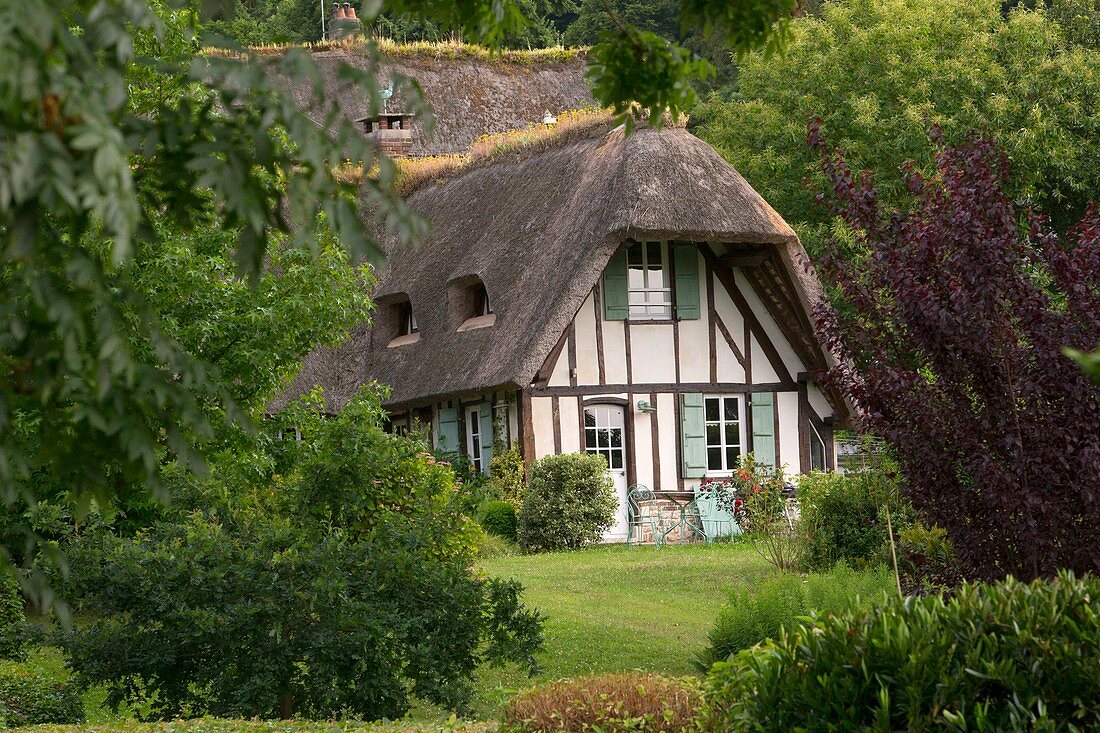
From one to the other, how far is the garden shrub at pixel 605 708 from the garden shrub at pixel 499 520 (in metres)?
14.7

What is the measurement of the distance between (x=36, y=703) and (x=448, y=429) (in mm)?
16306

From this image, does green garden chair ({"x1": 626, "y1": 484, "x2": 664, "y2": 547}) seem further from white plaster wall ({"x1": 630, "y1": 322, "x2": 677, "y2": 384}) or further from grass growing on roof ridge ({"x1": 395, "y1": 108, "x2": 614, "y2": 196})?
grass growing on roof ridge ({"x1": 395, "y1": 108, "x2": 614, "y2": 196})

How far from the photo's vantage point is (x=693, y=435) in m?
23.0

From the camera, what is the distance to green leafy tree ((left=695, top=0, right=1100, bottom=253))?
2877 cm

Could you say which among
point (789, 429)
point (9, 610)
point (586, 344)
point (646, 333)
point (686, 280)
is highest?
point (686, 280)

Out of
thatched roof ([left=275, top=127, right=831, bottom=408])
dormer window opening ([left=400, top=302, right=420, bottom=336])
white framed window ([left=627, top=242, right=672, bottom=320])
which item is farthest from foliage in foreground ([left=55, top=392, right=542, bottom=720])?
dormer window opening ([left=400, top=302, right=420, bottom=336])

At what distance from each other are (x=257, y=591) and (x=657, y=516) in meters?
14.2

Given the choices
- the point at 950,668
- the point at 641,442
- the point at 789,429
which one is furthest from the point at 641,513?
the point at 950,668

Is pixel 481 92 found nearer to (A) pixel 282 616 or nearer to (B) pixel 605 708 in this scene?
(A) pixel 282 616

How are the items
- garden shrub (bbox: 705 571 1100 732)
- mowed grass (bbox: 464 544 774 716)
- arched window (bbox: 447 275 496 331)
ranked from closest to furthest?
garden shrub (bbox: 705 571 1100 732) → mowed grass (bbox: 464 544 774 716) → arched window (bbox: 447 275 496 331)

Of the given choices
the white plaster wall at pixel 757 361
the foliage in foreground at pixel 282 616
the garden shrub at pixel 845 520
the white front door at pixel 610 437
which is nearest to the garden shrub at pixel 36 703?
the foliage in foreground at pixel 282 616

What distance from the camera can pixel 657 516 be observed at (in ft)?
71.9

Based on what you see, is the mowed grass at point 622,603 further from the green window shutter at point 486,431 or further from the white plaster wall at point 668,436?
the green window shutter at point 486,431

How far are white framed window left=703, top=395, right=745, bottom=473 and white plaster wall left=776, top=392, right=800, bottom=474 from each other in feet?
A: 2.28
